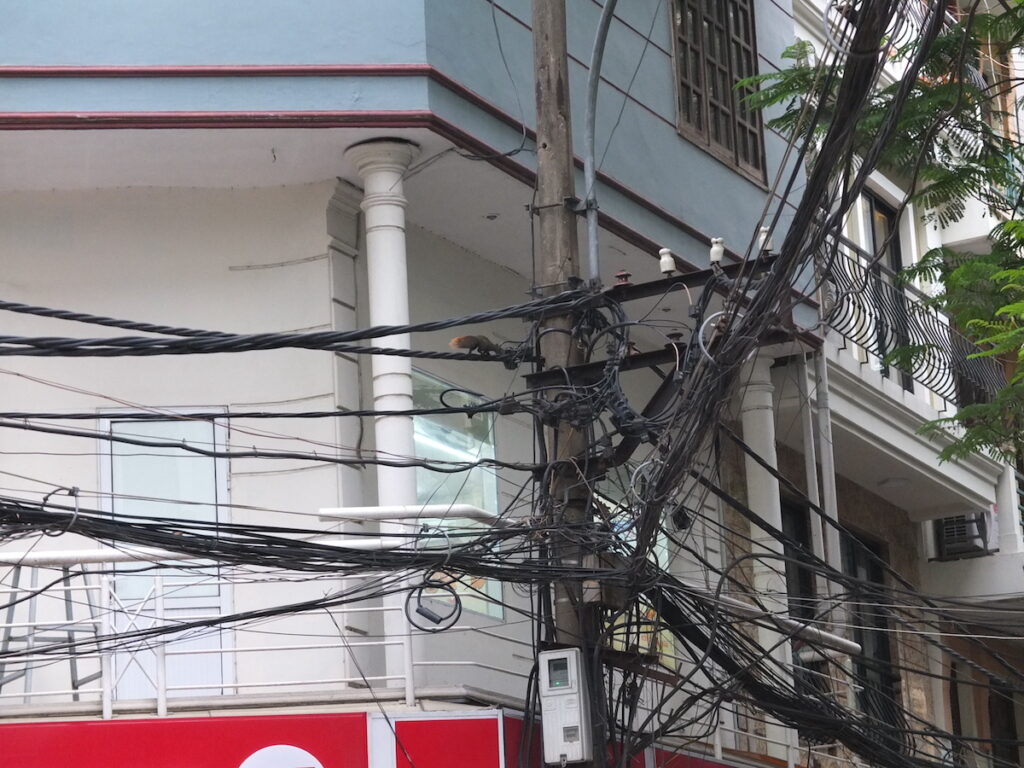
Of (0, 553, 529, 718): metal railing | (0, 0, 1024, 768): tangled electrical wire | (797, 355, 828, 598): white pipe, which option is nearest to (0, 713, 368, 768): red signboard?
(0, 0, 1024, 768): tangled electrical wire

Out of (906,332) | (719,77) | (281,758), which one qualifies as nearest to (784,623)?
(281,758)

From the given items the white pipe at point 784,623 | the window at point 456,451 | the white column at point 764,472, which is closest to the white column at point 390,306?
the window at point 456,451

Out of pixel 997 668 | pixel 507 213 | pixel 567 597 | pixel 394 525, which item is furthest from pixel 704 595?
pixel 997 668

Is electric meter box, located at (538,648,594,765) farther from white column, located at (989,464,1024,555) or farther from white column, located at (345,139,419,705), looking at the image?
white column, located at (989,464,1024,555)

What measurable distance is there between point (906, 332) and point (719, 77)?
3576 mm

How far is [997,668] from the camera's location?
20.6 meters

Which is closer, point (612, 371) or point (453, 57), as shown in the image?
point (612, 371)

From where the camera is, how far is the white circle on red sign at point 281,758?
9242 mm

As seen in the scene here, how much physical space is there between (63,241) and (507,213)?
3.34 meters

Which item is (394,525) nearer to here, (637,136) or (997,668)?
(637,136)

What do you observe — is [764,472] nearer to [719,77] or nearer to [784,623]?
[719,77]

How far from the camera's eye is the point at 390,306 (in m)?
11.3

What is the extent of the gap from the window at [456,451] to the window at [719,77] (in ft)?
10.4

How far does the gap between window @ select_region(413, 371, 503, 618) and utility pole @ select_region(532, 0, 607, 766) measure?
115 inches
